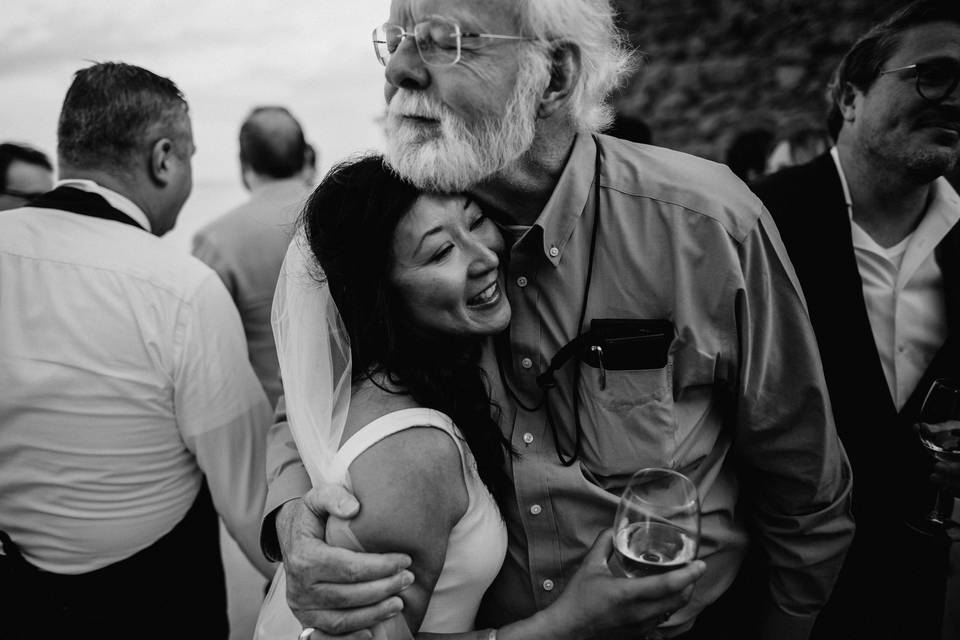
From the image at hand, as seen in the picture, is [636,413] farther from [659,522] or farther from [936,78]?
[936,78]

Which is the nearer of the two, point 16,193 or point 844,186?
point 844,186

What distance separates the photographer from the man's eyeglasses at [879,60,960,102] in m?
1.94

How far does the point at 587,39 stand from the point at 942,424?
4.77 ft

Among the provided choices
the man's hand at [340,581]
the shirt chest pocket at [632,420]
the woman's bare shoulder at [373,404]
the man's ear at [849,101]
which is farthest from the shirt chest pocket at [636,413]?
the man's ear at [849,101]

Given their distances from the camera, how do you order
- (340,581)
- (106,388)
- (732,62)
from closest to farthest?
(340,581), (106,388), (732,62)

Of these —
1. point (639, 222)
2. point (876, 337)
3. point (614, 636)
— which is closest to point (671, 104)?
point (876, 337)

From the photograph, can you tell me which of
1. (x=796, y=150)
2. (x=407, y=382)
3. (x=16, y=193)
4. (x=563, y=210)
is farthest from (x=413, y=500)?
(x=796, y=150)

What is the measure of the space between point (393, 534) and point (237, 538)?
3.68ft

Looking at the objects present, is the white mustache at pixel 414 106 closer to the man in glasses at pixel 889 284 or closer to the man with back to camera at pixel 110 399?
the man with back to camera at pixel 110 399

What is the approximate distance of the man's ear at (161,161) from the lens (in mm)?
2229

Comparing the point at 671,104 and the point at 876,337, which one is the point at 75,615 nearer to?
the point at 876,337

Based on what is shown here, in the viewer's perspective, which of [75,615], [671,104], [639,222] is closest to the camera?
[639,222]

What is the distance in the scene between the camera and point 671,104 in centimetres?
834

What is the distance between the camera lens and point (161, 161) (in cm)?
225
